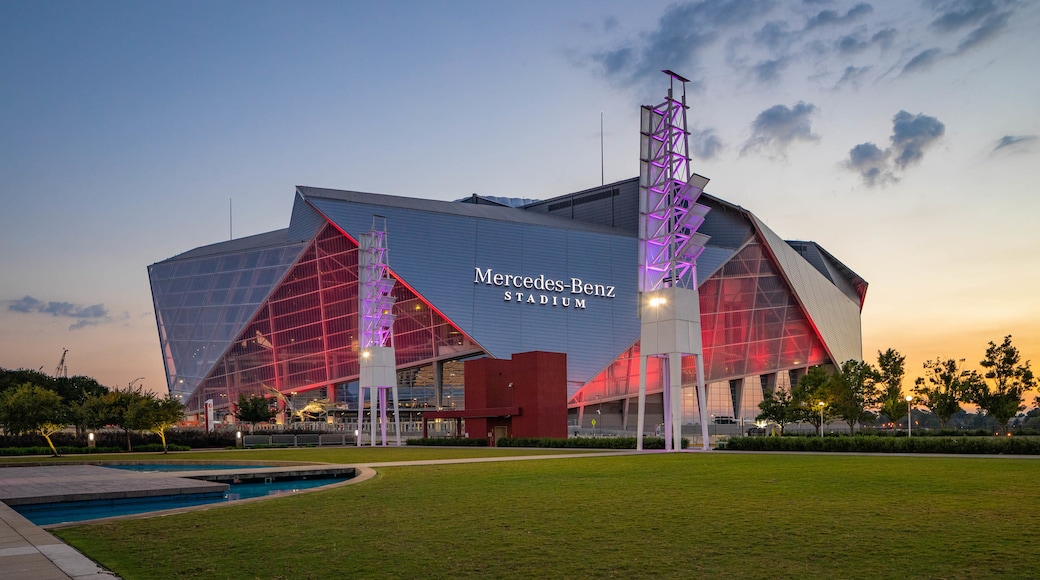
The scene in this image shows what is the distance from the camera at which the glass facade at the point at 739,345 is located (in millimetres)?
93625

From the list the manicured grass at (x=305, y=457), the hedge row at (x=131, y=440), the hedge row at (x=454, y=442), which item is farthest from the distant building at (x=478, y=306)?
the manicured grass at (x=305, y=457)

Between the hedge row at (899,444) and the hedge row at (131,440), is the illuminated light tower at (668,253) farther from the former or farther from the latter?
the hedge row at (131,440)

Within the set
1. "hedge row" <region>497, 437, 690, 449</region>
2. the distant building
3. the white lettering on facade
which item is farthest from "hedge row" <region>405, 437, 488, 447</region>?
the white lettering on facade

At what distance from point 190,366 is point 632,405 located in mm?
52939

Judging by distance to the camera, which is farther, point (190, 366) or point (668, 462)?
point (190, 366)

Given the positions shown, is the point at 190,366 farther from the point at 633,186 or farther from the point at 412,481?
the point at 412,481

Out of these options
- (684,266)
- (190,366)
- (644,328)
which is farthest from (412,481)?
(190,366)

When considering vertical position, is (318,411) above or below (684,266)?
below

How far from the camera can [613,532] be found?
44.6 feet

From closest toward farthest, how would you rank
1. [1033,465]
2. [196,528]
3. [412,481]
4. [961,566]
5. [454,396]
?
1. [961,566]
2. [196,528]
3. [412,481]
4. [1033,465]
5. [454,396]

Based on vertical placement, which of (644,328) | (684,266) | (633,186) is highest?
(633,186)

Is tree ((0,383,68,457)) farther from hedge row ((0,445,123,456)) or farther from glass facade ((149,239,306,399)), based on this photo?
glass facade ((149,239,306,399))

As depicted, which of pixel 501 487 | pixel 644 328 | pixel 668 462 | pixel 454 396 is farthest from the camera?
pixel 454 396

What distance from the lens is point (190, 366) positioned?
10500cm
